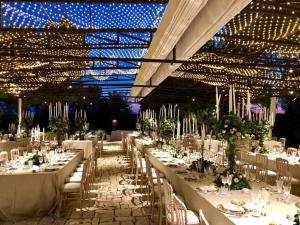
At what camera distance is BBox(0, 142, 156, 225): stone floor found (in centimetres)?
559

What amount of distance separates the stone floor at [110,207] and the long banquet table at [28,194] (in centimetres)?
19

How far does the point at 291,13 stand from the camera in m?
5.30

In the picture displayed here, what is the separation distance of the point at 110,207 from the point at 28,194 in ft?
4.72

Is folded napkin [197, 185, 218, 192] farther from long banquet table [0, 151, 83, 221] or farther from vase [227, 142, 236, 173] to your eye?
long banquet table [0, 151, 83, 221]

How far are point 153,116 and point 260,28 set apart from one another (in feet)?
30.9

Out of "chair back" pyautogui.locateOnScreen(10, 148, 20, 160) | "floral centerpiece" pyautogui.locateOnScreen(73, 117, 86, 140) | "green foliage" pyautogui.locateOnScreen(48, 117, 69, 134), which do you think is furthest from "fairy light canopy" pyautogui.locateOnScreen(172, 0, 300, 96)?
"floral centerpiece" pyautogui.locateOnScreen(73, 117, 86, 140)

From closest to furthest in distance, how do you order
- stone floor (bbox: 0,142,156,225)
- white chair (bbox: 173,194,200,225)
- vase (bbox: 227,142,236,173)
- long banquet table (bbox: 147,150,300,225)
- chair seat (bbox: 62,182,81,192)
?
long banquet table (bbox: 147,150,300,225) → white chair (bbox: 173,194,200,225) → vase (bbox: 227,142,236,173) → stone floor (bbox: 0,142,156,225) → chair seat (bbox: 62,182,81,192)

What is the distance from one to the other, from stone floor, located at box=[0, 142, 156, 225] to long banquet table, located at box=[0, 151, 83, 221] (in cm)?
19

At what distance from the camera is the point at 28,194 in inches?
225

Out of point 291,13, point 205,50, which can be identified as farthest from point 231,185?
point 205,50

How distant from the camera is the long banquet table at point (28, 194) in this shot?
5.61m

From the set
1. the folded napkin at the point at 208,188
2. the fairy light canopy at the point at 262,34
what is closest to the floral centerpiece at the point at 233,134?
the folded napkin at the point at 208,188

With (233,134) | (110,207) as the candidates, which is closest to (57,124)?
(110,207)

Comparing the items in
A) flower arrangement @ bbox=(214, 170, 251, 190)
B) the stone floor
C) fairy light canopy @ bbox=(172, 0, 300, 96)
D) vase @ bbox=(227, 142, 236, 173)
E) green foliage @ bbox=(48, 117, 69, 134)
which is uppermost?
fairy light canopy @ bbox=(172, 0, 300, 96)
